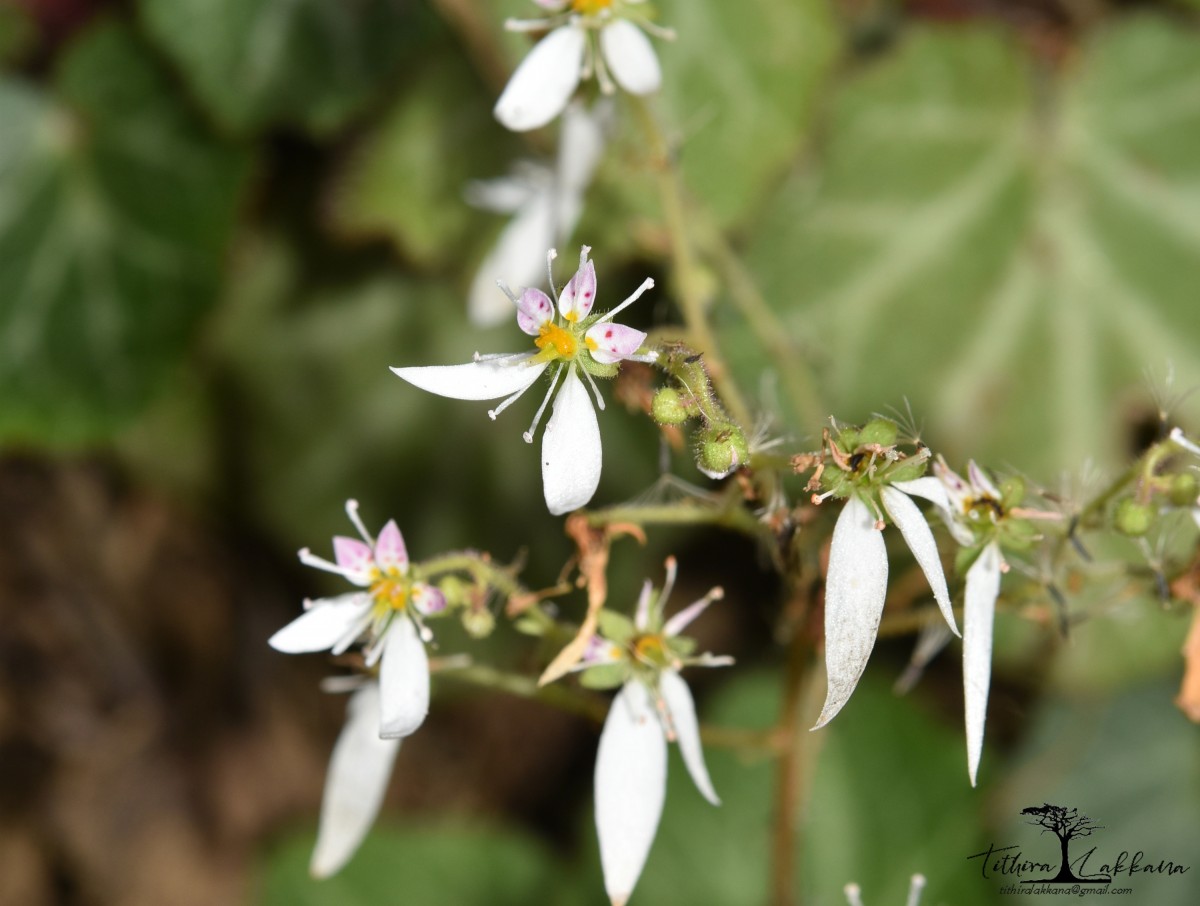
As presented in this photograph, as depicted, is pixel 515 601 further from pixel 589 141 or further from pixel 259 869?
pixel 259 869

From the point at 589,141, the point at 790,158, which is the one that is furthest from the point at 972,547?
the point at 790,158

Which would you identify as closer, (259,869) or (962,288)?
(962,288)

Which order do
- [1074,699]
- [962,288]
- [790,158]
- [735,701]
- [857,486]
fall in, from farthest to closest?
[1074,699] → [735,701] → [962,288] → [790,158] → [857,486]

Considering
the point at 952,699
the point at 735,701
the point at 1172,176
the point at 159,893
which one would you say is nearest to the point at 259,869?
the point at 159,893

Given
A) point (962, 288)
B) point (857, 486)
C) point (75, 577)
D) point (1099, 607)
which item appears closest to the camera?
point (857, 486)

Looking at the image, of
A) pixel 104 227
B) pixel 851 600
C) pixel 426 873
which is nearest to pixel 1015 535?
pixel 851 600

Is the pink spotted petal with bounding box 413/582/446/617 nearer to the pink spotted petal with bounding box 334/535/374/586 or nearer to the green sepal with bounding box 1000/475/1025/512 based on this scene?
the pink spotted petal with bounding box 334/535/374/586

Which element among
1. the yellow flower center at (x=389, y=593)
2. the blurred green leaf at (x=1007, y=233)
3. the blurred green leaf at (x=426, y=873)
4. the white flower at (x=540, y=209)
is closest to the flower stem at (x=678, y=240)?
the white flower at (x=540, y=209)

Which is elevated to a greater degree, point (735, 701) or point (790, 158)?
point (790, 158)

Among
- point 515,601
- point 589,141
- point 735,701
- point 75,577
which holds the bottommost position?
point 515,601
